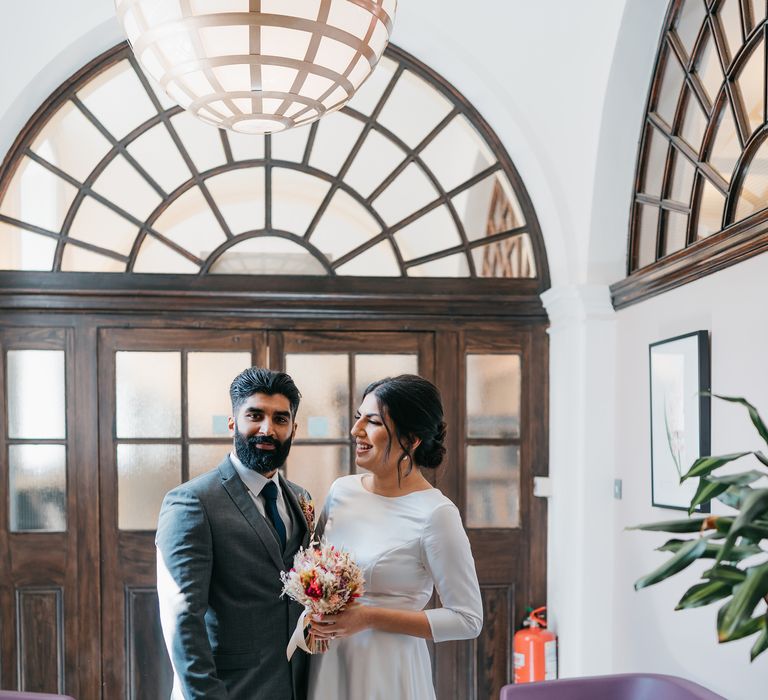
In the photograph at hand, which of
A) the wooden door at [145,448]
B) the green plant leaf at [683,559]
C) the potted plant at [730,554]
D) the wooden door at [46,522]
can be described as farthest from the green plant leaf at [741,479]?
the wooden door at [46,522]

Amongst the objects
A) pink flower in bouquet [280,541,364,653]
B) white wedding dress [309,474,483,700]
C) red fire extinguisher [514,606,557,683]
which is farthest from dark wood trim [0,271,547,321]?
pink flower in bouquet [280,541,364,653]

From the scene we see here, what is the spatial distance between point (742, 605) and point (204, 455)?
3.16 m

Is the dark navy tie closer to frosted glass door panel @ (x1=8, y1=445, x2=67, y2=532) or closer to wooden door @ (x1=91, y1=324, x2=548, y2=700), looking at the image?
wooden door @ (x1=91, y1=324, x2=548, y2=700)

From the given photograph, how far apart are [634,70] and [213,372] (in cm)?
242

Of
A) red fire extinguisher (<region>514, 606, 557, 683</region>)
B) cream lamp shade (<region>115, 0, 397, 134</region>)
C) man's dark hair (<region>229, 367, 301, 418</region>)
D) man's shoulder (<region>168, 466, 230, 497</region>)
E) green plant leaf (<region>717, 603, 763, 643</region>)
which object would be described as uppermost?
cream lamp shade (<region>115, 0, 397, 134</region>)

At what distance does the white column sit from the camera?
4.14 metres

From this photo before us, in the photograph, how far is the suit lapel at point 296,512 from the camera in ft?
8.70

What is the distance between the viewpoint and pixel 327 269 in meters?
4.42

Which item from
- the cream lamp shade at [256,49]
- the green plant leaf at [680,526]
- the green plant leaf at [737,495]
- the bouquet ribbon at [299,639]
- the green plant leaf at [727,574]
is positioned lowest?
the bouquet ribbon at [299,639]

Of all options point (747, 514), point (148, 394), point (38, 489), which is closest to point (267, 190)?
point (148, 394)

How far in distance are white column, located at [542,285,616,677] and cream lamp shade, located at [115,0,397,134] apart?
A: 2.50 meters

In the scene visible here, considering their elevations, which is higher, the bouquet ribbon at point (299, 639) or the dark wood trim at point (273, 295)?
the dark wood trim at point (273, 295)

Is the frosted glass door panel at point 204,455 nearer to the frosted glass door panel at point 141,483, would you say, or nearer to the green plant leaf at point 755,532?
the frosted glass door panel at point 141,483

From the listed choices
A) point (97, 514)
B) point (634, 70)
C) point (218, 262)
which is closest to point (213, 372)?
point (218, 262)
